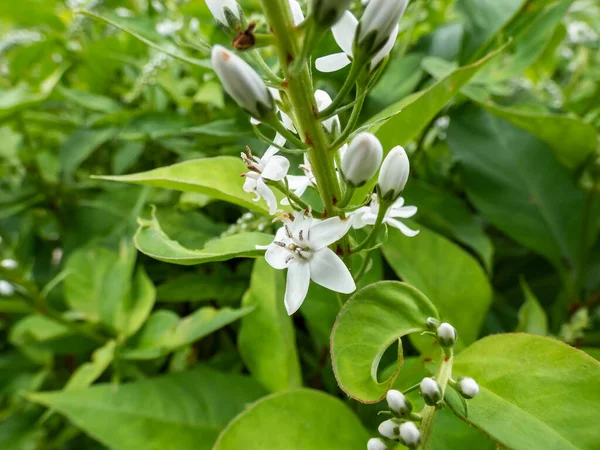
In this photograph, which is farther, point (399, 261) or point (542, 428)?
point (399, 261)

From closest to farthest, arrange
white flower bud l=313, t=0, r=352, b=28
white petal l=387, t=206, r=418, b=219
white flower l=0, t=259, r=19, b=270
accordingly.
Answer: white flower bud l=313, t=0, r=352, b=28
white petal l=387, t=206, r=418, b=219
white flower l=0, t=259, r=19, b=270

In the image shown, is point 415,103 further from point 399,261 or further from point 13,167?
point 13,167

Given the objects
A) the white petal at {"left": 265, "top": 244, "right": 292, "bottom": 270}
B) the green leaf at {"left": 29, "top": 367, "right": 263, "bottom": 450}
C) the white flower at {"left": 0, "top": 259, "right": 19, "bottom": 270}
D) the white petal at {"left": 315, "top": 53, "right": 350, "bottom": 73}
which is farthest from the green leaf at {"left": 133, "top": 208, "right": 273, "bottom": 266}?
the white flower at {"left": 0, "top": 259, "right": 19, "bottom": 270}

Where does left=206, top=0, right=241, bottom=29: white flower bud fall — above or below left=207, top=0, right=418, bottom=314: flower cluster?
above

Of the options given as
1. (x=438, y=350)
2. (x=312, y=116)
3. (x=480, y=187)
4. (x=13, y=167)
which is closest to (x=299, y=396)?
(x=438, y=350)

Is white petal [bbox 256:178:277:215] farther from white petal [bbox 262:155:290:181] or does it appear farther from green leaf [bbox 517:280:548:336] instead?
green leaf [bbox 517:280:548:336]

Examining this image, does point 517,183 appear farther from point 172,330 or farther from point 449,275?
point 172,330

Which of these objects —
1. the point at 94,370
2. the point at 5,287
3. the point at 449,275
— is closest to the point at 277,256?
the point at 449,275
